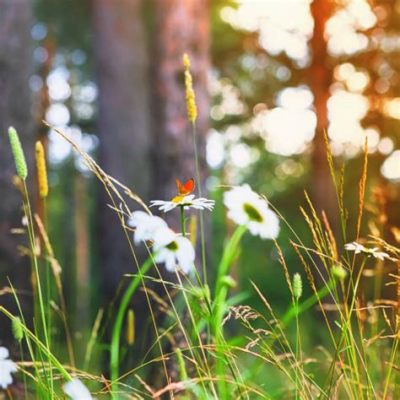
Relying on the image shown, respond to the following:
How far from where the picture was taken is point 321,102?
899 cm

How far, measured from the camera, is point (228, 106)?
1362 centimetres

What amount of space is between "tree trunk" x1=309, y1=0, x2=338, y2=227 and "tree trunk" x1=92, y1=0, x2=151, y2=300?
2.31m

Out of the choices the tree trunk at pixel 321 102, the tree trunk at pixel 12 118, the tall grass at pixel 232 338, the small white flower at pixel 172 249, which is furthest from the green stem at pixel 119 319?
the tree trunk at pixel 321 102

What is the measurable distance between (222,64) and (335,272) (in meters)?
10.9

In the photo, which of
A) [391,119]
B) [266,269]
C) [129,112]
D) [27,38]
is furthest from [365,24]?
[266,269]

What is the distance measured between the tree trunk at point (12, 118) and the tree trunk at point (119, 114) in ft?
8.43

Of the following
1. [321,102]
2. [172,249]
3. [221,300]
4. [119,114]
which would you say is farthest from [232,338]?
[321,102]

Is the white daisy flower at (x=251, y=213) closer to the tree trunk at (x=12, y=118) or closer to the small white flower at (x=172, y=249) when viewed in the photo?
the small white flower at (x=172, y=249)

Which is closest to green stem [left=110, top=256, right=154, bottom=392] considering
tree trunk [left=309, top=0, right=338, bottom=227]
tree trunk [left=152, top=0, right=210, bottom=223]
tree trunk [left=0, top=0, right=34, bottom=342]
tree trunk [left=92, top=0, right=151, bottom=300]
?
tree trunk [left=0, top=0, right=34, bottom=342]

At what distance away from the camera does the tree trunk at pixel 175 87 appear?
480 cm

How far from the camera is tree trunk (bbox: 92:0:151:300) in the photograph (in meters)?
7.16

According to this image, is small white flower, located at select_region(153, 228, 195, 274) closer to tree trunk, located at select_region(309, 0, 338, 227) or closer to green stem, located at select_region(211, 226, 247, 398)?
green stem, located at select_region(211, 226, 247, 398)

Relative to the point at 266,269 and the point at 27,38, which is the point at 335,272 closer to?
the point at 27,38

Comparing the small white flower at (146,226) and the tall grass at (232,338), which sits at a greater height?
the small white flower at (146,226)
